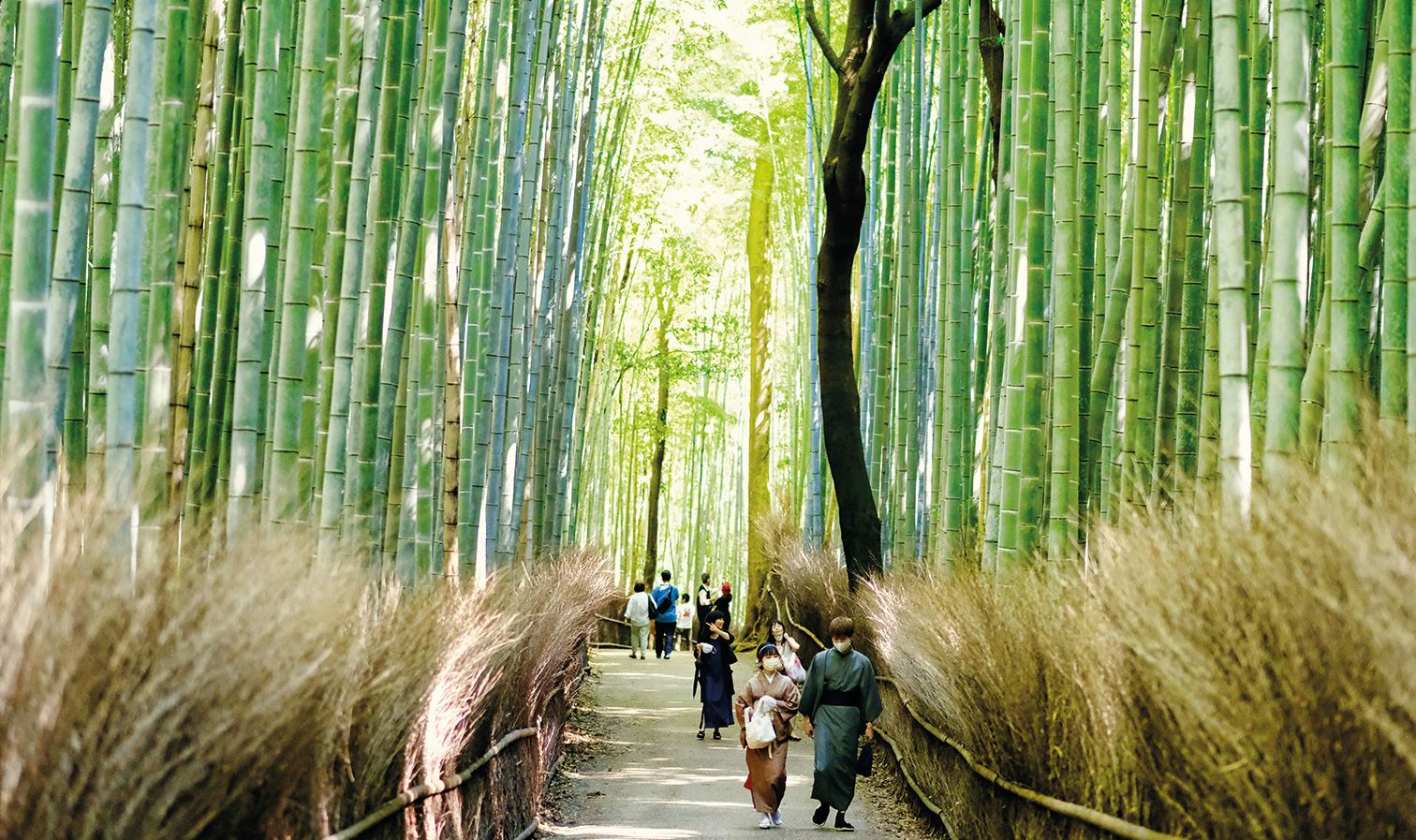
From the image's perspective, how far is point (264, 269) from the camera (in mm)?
3504

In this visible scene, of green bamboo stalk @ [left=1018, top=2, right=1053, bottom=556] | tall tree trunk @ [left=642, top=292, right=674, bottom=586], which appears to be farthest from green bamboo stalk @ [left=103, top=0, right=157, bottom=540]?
tall tree trunk @ [left=642, top=292, right=674, bottom=586]

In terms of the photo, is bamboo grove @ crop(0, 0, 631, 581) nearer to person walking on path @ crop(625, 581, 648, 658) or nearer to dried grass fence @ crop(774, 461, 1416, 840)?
dried grass fence @ crop(774, 461, 1416, 840)

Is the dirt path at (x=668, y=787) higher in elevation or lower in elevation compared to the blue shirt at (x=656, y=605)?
lower

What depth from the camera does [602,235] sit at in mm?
11555

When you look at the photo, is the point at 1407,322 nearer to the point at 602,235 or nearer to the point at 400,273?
the point at 400,273

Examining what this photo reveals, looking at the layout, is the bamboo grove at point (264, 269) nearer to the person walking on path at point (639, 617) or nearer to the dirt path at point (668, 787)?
the dirt path at point (668, 787)

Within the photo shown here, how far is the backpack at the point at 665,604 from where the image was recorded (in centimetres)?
1457

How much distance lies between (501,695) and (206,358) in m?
1.52

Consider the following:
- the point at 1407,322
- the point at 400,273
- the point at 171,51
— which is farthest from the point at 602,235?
the point at 1407,322

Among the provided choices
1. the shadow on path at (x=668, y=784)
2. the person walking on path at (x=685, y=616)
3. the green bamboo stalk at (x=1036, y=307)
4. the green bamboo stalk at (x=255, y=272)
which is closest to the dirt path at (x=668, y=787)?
the shadow on path at (x=668, y=784)

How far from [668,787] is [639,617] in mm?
8050

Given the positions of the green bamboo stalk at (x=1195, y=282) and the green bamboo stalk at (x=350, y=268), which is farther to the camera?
the green bamboo stalk at (x=1195, y=282)

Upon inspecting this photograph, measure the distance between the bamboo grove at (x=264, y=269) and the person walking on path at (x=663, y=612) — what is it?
789 cm

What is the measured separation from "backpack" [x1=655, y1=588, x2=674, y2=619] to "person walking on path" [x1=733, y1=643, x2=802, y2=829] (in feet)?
26.3
